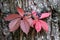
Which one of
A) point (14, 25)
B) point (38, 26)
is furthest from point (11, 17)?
point (38, 26)

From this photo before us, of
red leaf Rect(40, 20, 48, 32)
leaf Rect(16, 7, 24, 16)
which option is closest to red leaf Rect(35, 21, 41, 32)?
red leaf Rect(40, 20, 48, 32)

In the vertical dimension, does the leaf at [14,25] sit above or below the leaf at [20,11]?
below

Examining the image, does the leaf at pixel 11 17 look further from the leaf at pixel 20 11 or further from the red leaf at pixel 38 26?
the red leaf at pixel 38 26

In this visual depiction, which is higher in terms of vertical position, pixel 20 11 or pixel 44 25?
pixel 20 11

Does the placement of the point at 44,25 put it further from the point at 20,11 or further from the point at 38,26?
the point at 20,11

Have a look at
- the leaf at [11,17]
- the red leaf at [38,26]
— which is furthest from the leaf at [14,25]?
the red leaf at [38,26]

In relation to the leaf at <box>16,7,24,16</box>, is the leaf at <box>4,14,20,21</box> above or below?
below

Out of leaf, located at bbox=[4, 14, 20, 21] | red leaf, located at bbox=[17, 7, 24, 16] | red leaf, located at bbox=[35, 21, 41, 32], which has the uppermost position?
red leaf, located at bbox=[17, 7, 24, 16]

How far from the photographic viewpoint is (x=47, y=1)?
1.76 m

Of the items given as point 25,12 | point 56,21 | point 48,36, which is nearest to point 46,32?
point 48,36

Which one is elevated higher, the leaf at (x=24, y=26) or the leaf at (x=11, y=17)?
the leaf at (x=11, y=17)

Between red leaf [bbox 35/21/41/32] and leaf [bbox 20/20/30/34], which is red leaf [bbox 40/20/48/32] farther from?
leaf [bbox 20/20/30/34]

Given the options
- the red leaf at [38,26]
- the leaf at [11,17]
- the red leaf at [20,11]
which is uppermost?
the red leaf at [20,11]

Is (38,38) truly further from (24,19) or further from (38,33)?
Answer: (24,19)
